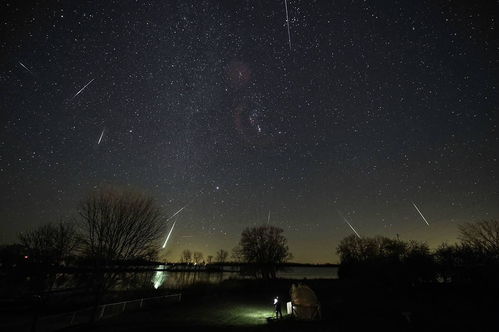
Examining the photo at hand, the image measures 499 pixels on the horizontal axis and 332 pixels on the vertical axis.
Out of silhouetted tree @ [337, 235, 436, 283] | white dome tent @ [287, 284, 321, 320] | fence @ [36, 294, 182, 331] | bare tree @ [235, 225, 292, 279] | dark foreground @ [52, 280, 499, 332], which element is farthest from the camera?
bare tree @ [235, 225, 292, 279]

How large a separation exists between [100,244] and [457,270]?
4240 centimetres

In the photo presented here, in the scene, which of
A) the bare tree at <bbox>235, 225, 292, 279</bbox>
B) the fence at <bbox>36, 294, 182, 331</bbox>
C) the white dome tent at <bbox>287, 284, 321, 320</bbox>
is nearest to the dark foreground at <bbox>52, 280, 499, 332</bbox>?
the white dome tent at <bbox>287, 284, 321, 320</bbox>

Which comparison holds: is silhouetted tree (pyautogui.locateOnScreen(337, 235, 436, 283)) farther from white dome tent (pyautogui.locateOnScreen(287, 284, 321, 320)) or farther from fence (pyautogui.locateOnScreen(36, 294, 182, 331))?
fence (pyautogui.locateOnScreen(36, 294, 182, 331))

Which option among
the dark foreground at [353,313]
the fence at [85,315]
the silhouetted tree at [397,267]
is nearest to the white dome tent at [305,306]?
the dark foreground at [353,313]

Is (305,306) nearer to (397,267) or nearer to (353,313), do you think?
(353,313)

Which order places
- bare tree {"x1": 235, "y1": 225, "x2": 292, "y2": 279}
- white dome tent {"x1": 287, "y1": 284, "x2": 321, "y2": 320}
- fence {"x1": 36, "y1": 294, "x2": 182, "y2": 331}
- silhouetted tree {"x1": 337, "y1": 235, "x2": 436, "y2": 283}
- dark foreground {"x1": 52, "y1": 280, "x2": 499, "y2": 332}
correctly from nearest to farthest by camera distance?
fence {"x1": 36, "y1": 294, "x2": 182, "y2": 331} < dark foreground {"x1": 52, "y1": 280, "x2": 499, "y2": 332} < white dome tent {"x1": 287, "y1": 284, "x2": 321, "y2": 320} < silhouetted tree {"x1": 337, "y1": 235, "x2": 436, "y2": 283} < bare tree {"x1": 235, "y1": 225, "x2": 292, "y2": 279}

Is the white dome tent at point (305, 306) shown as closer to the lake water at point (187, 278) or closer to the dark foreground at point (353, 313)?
the dark foreground at point (353, 313)

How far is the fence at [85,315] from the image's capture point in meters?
15.4

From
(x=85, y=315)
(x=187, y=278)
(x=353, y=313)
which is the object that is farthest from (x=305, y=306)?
(x=187, y=278)

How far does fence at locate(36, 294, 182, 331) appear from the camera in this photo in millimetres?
15414

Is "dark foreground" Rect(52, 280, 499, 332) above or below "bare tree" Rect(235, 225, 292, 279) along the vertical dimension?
below

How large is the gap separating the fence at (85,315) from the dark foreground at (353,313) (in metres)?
0.88

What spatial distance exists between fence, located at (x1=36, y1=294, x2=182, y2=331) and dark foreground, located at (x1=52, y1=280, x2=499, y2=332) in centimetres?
88

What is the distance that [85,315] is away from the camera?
1802 cm
